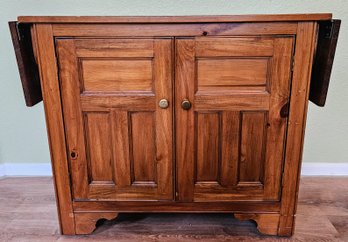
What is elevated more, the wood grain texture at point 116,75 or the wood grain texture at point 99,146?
the wood grain texture at point 116,75

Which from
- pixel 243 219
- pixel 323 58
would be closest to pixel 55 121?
pixel 243 219

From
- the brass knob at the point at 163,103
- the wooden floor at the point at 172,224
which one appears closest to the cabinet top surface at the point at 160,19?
the brass knob at the point at 163,103

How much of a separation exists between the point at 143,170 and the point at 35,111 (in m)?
1.03

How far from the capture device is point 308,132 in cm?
203

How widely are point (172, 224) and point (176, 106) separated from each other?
665 mm

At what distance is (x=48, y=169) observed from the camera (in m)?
2.12

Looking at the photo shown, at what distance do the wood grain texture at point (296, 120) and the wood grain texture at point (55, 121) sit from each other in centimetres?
97

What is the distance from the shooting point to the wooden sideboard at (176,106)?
1.20 m

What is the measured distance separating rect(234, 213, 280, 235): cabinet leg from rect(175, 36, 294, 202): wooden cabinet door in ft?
0.30

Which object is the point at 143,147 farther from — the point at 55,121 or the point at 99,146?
the point at 55,121

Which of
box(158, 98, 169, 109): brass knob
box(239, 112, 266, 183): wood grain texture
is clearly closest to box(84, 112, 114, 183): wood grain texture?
box(158, 98, 169, 109): brass knob

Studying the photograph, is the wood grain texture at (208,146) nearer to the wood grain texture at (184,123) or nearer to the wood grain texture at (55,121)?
the wood grain texture at (184,123)

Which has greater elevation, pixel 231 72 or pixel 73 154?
pixel 231 72
